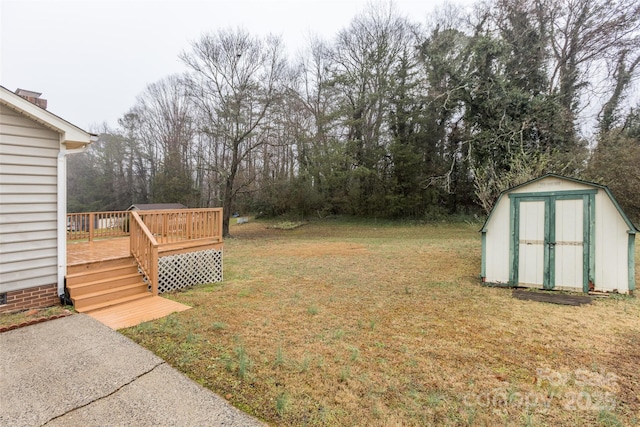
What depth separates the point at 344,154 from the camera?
18.3 metres

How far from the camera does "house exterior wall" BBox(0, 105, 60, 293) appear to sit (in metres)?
4.26

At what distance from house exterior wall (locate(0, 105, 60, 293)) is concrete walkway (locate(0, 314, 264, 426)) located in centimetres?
123

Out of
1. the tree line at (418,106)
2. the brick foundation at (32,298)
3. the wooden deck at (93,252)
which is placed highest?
the tree line at (418,106)

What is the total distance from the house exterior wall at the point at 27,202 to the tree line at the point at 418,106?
448 inches

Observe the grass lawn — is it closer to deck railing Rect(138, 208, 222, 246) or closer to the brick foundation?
deck railing Rect(138, 208, 222, 246)

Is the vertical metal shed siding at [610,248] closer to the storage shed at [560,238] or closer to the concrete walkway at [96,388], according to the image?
the storage shed at [560,238]

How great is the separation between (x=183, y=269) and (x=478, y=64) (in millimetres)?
18883

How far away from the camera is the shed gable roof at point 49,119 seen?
4.16m

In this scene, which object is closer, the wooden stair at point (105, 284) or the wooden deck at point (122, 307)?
the wooden deck at point (122, 307)

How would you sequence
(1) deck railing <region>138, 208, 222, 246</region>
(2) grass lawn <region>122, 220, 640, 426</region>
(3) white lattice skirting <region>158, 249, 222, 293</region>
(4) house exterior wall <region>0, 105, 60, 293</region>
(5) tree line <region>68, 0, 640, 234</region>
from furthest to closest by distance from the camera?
1. (5) tree line <region>68, 0, 640, 234</region>
2. (1) deck railing <region>138, 208, 222, 246</region>
3. (3) white lattice skirting <region>158, 249, 222, 293</region>
4. (4) house exterior wall <region>0, 105, 60, 293</region>
5. (2) grass lawn <region>122, 220, 640, 426</region>

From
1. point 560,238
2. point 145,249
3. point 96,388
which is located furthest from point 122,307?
point 560,238

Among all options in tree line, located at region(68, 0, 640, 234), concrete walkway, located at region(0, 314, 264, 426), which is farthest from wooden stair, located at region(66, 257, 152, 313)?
tree line, located at region(68, 0, 640, 234)

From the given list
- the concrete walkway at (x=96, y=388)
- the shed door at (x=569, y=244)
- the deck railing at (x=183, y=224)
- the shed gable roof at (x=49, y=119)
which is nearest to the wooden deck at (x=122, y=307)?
the concrete walkway at (x=96, y=388)

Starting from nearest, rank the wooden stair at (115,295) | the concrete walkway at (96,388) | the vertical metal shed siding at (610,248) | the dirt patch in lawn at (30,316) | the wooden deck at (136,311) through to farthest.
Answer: the concrete walkway at (96,388) → the dirt patch in lawn at (30,316) → the wooden deck at (136,311) → the wooden stair at (115,295) → the vertical metal shed siding at (610,248)
